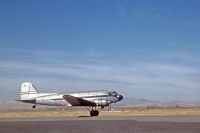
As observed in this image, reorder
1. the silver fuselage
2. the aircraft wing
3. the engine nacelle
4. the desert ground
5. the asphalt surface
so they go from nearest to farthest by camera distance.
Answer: the asphalt surface
the desert ground
the aircraft wing
the engine nacelle
the silver fuselage

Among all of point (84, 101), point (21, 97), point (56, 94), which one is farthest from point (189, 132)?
point (21, 97)

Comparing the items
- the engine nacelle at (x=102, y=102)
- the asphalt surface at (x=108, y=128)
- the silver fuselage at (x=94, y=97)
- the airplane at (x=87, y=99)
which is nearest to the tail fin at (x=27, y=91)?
the airplane at (x=87, y=99)

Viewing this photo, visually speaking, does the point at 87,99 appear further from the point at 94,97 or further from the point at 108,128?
the point at 108,128

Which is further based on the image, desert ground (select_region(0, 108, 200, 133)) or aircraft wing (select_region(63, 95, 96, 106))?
aircraft wing (select_region(63, 95, 96, 106))

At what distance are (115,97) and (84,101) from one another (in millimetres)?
6255

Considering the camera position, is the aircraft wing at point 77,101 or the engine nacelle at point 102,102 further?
the engine nacelle at point 102,102

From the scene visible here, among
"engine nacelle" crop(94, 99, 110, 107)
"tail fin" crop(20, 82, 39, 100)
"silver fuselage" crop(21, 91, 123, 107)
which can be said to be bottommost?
"engine nacelle" crop(94, 99, 110, 107)

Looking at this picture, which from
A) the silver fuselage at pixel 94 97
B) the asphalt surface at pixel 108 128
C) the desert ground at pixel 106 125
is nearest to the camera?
the asphalt surface at pixel 108 128

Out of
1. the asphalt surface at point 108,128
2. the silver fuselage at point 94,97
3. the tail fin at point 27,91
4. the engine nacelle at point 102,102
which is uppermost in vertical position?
the tail fin at point 27,91

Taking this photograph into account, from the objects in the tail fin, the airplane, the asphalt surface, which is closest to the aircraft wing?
the airplane

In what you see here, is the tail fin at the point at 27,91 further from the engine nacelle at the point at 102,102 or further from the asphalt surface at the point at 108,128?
the asphalt surface at the point at 108,128

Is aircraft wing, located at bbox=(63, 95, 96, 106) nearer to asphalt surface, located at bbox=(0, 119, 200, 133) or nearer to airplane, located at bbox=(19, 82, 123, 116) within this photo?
airplane, located at bbox=(19, 82, 123, 116)

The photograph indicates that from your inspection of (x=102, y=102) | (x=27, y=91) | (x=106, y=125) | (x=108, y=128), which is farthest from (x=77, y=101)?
(x=108, y=128)

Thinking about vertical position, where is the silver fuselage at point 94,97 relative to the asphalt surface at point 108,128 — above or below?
above
